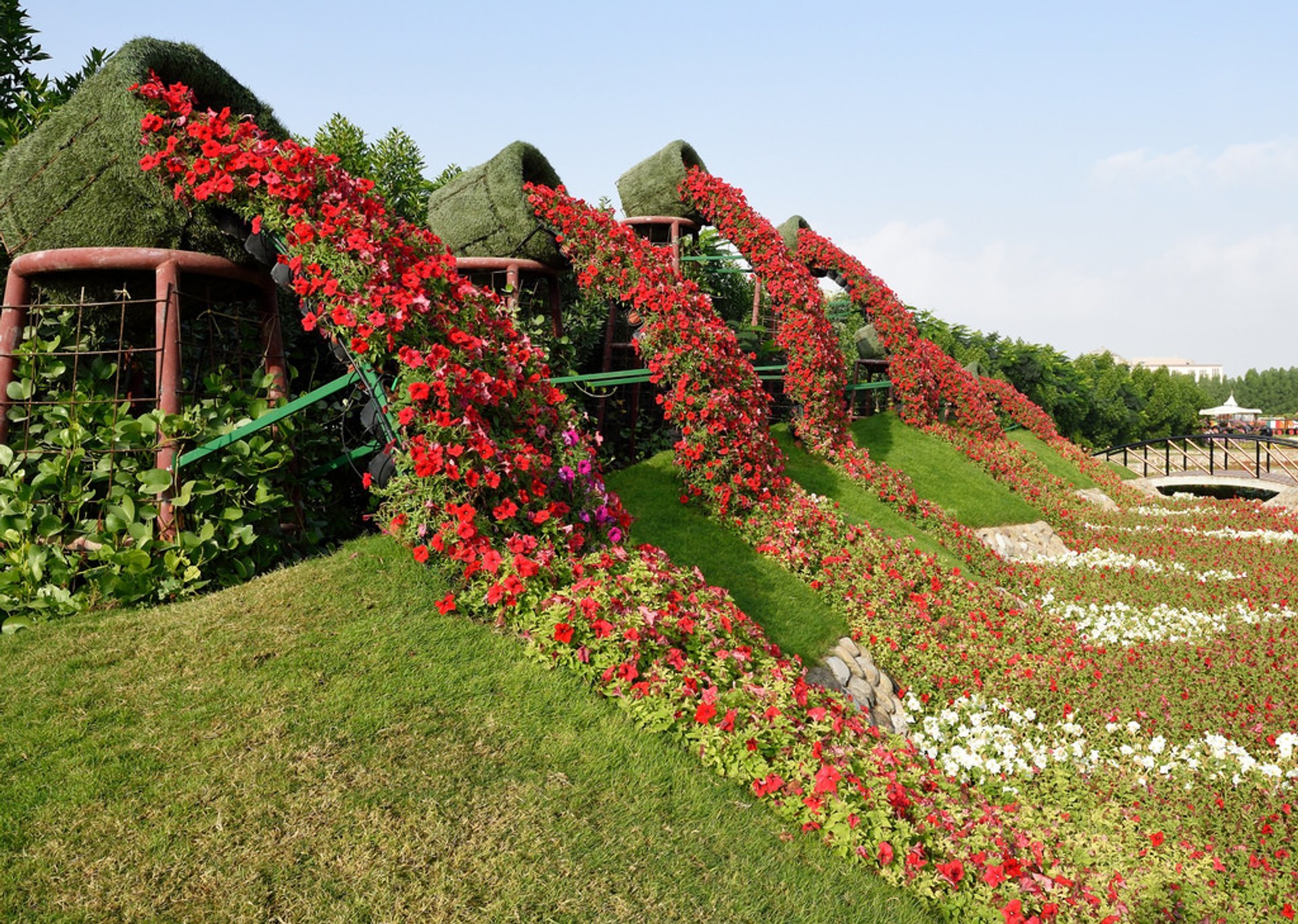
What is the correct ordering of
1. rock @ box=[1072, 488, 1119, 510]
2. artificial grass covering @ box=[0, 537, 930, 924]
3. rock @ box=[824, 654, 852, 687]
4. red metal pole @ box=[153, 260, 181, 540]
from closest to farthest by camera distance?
artificial grass covering @ box=[0, 537, 930, 924] < red metal pole @ box=[153, 260, 181, 540] < rock @ box=[824, 654, 852, 687] < rock @ box=[1072, 488, 1119, 510]

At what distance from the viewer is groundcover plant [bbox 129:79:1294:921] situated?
421 cm

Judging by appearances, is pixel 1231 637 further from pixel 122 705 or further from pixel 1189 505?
pixel 1189 505

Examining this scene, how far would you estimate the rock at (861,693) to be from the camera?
6211 millimetres

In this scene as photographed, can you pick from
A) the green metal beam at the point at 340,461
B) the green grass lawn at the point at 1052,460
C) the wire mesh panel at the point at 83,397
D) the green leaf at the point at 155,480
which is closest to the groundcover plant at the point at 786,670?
the green metal beam at the point at 340,461

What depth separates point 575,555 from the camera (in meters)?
5.39

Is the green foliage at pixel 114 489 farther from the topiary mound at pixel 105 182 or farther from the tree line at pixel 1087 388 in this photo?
the tree line at pixel 1087 388

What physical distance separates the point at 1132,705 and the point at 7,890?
6611 mm

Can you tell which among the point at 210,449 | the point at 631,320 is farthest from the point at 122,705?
the point at 631,320

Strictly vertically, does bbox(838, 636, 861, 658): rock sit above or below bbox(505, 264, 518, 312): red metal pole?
below

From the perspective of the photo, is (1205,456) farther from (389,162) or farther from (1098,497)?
(389,162)

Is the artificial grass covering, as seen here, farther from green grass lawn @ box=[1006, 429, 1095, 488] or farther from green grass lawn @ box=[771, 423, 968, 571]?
green grass lawn @ box=[1006, 429, 1095, 488]

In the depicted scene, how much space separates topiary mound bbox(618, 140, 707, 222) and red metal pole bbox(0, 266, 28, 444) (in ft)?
28.4

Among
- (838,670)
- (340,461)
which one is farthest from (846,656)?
(340,461)

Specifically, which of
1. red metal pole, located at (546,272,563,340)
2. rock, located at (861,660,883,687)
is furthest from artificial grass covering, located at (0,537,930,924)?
red metal pole, located at (546,272,563,340)
